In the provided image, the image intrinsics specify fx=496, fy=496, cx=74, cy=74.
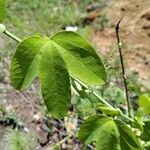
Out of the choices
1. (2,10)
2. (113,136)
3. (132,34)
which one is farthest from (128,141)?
(132,34)

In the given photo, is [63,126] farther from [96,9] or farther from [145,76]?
[96,9]

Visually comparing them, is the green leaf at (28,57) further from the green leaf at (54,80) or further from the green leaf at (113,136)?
the green leaf at (113,136)

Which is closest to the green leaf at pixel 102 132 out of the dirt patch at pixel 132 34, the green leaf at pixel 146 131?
the green leaf at pixel 146 131

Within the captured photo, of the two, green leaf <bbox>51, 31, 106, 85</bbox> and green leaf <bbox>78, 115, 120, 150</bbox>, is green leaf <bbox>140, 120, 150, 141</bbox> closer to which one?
green leaf <bbox>78, 115, 120, 150</bbox>

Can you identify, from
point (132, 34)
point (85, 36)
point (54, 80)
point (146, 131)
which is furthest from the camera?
point (132, 34)

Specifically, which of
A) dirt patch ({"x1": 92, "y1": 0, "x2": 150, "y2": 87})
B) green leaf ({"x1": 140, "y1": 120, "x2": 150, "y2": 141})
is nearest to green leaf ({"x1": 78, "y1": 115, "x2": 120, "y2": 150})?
green leaf ({"x1": 140, "y1": 120, "x2": 150, "y2": 141})

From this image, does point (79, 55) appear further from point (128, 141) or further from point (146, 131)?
point (146, 131)
